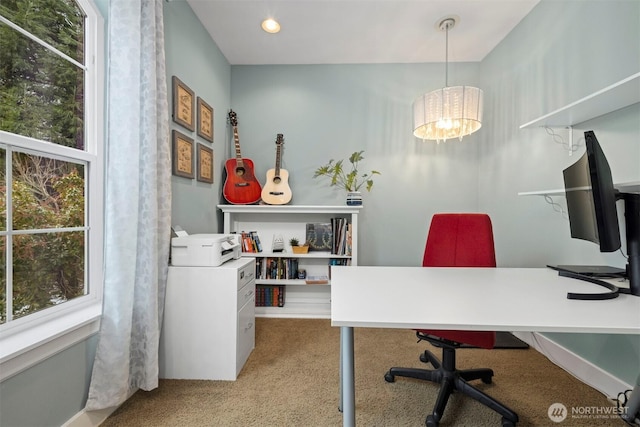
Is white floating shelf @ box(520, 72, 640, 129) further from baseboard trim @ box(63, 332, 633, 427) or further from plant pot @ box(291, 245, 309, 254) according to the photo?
plant pot @ box(291, 245, 309, 254)

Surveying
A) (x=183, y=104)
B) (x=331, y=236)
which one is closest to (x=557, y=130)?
(x=331, y=236)

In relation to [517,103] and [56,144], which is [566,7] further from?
[56,144]

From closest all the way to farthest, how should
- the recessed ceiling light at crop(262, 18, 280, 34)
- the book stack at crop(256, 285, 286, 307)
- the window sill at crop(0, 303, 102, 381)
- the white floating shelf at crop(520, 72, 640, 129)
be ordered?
the window sill at crop(0, 303, 102, 381) → the white floating shelf at crop(520, 72, 640, 129) → the recessed ceiling light at crop(262, 18, 280, 34) → the book stack at crop(256, 285, 286, 307)

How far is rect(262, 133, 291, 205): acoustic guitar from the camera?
9.05 ft

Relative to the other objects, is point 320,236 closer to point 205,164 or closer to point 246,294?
point 246,294

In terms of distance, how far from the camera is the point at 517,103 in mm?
2324

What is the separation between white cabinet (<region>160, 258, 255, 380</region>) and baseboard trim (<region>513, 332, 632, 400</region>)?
2141 mm

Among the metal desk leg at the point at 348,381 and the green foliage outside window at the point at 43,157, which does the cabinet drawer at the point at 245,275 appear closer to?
the green foliage outside window at the point at 43,157

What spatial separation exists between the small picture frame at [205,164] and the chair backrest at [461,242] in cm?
184

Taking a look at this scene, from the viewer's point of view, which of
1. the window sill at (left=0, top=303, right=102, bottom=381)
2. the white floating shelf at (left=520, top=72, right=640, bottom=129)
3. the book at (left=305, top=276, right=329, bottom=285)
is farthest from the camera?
the book at (left=305, top=276, right=329, bottom=285)

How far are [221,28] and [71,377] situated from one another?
2619mm

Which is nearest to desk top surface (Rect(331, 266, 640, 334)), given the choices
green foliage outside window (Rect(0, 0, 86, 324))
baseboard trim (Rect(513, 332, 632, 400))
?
baseboard trim (Rect(513, 332, 632, 400))

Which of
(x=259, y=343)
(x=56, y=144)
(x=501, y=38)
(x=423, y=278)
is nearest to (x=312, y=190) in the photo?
(x=259, y=343)

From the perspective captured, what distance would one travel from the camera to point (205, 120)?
2.38m
